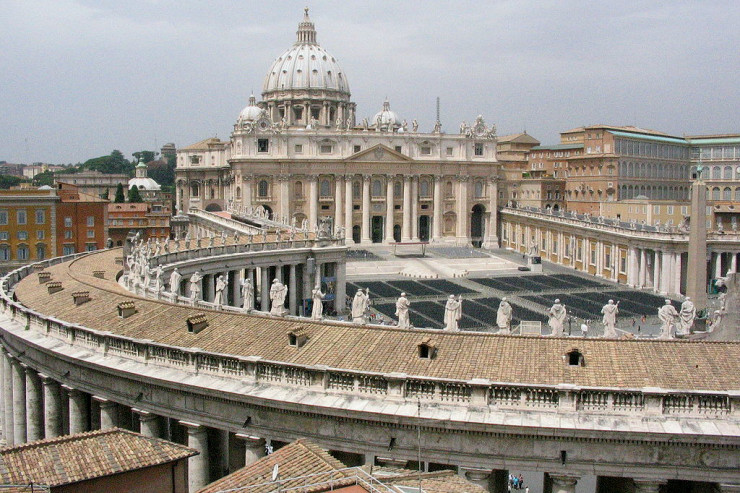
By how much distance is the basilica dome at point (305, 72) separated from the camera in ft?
548

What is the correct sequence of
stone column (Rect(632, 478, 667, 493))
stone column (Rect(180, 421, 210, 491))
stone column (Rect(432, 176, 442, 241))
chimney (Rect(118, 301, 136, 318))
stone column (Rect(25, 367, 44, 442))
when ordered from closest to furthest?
stone column (Rect(632, 478, 667, 493))
stone column (Rect(180, 421, 210, 491))
chimney (Rect(118, 301, 136, 318))
stone column (Rect(25, 367, 44, 442))
stone column (Rect(432, 176, 442, 241))

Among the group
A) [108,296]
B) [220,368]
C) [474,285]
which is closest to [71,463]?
[220,368]

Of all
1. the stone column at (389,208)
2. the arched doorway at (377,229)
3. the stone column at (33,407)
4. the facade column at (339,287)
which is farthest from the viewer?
the arched doorway at (377,229)

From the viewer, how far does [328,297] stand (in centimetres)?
7475

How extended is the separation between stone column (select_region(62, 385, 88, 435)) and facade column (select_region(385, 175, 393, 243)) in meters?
103

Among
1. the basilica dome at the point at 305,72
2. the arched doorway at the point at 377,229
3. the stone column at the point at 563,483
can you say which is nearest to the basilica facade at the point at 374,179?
the arched doorway at the point at 377,229

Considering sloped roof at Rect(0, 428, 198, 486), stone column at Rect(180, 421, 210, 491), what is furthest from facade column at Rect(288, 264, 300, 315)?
sloped roof at Rect(0, 428, 198, 486)

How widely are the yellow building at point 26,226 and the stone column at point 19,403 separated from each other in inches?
2491

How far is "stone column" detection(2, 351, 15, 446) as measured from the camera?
3731 centimetres

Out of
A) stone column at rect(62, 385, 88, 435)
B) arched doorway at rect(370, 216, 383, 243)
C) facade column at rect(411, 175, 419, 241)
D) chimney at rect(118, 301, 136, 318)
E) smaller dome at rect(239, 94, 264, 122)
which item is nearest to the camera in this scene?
stone column at rect(62, 385, 88, 435)

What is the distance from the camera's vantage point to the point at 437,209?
5379 inches

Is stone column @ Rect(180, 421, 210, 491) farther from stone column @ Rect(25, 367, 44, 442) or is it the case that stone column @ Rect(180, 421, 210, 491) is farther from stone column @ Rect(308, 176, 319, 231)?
stone column @ Rect(308, 176, 319, 231)

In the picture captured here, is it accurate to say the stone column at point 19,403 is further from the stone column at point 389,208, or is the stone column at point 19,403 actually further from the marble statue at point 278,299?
the stone column at point 389,208

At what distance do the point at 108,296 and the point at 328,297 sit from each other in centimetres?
3962
